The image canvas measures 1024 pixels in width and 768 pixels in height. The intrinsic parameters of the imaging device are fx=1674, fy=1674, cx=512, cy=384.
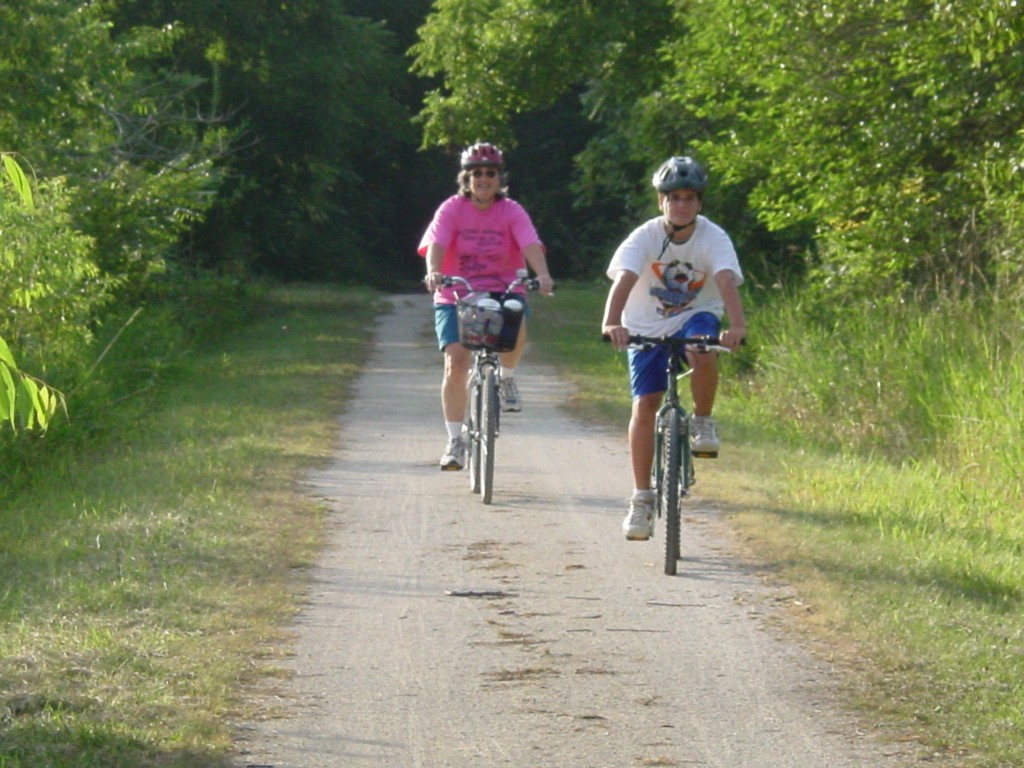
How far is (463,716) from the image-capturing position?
17.2 ft

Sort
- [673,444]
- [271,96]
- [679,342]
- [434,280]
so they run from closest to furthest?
[679,342], [673,444], [434,280], [271,96]

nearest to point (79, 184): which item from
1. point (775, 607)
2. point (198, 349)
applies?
point (198, 349)

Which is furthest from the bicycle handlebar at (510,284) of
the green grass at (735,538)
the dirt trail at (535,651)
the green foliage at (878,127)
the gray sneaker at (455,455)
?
the green foliage at (878,127)

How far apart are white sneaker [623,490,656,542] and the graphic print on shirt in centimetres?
88

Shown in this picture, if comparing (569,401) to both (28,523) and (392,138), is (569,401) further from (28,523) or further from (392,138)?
(392,138)

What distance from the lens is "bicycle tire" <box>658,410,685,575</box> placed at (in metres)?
7.40

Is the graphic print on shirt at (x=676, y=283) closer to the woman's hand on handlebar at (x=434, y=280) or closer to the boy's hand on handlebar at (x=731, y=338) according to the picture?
the boy's hand on handlebar at (x=731, y=338)

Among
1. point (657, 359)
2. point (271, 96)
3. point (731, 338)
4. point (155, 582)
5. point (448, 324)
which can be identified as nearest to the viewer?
point (155, 582)

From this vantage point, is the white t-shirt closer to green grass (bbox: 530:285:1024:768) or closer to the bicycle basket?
green grass (bbox: 530:285:1024:768)

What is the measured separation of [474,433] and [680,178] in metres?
2.85

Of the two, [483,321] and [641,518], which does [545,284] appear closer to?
[483,321]

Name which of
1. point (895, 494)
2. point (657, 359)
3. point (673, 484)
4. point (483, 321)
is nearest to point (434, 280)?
point (483, 321)

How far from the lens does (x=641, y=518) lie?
775 centimetres

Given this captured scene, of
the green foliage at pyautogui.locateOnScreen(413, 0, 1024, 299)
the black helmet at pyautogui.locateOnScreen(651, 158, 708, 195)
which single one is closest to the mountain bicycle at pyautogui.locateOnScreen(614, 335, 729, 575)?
the black helmet at pyautogui.locateOnScreen(651, 158, 708, 195)
